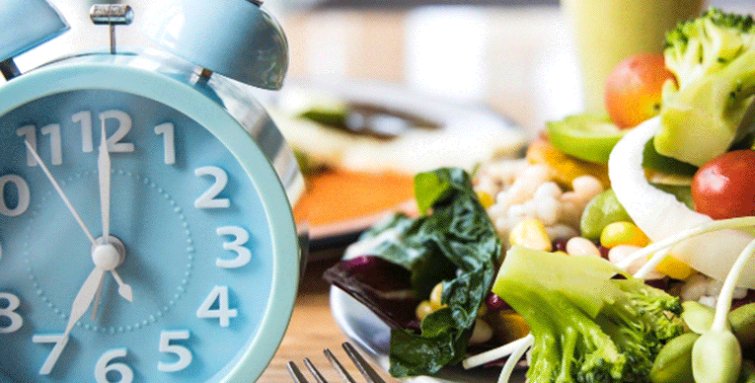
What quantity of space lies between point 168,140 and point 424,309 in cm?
40

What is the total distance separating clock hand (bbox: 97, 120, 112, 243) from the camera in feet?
2.49

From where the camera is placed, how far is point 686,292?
832 millimetres

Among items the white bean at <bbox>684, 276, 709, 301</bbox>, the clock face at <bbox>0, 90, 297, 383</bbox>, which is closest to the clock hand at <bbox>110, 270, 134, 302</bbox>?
the clock face at <bbox>0, 90, 297, 383</bbox>

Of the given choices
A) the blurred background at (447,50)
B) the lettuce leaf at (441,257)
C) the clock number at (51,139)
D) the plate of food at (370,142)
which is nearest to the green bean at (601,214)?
the lettuce leaf at (441,257)

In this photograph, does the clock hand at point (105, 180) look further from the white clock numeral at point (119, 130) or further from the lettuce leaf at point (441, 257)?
the lettuce leaf at point (441, 257)

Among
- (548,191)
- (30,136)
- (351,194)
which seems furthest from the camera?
(351,194)

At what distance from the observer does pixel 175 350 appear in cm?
80

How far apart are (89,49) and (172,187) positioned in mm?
169

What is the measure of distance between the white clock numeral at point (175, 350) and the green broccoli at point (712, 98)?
546mm

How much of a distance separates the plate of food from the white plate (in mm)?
255

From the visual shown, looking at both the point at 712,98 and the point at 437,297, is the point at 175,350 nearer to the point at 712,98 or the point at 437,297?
the point at 437,297

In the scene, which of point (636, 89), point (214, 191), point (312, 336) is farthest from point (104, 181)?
point (636, 89)

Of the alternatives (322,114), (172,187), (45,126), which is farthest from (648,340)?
(322,114)

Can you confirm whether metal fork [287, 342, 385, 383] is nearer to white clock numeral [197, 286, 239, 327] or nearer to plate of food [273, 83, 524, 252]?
white clock numeral [197, 286, 239, 327]
